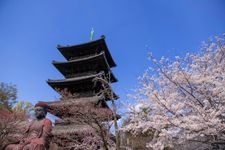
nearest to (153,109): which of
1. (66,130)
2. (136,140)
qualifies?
(66,130)

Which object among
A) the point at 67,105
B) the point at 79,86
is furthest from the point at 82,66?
the point at 67,105

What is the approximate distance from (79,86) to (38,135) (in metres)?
13.7

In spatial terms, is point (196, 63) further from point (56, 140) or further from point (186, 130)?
point (56, 140)

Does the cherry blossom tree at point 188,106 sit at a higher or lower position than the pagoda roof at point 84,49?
lower

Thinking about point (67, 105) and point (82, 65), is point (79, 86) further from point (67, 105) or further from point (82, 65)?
point (67, 105)

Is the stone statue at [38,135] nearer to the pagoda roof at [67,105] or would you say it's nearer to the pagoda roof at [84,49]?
the pagoda roof at [67,105]

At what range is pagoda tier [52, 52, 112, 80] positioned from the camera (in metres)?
19.5

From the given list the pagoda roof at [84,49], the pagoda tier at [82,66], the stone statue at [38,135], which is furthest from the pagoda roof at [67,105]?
the stone statue at [38,135]

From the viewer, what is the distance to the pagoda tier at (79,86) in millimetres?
17875

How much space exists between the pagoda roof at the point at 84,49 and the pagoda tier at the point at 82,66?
1866 mm

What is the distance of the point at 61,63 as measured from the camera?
20188 millimetres

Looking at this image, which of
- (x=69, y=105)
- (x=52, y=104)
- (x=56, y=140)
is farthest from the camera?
(x=52, y=104)

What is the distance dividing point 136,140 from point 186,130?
48.4 ft

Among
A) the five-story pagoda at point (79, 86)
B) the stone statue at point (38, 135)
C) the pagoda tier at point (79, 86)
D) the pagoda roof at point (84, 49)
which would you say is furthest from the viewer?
the pagoda roof at point (84, 49)
